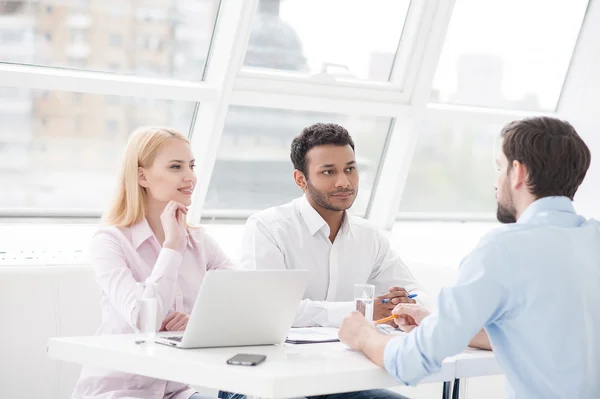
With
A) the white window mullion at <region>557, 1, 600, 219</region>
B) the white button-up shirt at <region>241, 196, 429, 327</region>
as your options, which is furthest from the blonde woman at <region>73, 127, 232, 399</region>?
the white window mullion at <region>557, 1, 600, 219</region>

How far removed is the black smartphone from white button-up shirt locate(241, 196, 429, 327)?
36.5 inches

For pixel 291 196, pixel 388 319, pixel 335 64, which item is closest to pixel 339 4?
pixel 335 64

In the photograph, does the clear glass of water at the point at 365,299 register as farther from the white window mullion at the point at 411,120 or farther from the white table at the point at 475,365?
the white window mullion at the point at 411,120

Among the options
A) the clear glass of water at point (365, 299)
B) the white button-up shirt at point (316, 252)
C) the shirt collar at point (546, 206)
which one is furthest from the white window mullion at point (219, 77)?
the shirt collar at point (546, 206)

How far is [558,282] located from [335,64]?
8.68 ft

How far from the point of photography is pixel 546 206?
6.45 ft

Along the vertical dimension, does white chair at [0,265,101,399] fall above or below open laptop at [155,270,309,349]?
below

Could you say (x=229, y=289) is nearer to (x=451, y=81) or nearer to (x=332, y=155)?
(x=332, y=155)

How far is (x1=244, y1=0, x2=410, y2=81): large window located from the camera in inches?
165

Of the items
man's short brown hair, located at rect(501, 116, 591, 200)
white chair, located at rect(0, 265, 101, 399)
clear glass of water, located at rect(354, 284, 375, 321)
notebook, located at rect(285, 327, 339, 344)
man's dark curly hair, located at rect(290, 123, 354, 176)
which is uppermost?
man's short brown hair, located at rect(501, 116, 591, 200)

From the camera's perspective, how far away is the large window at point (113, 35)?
364 centimetres

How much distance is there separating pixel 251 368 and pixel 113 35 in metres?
2.40

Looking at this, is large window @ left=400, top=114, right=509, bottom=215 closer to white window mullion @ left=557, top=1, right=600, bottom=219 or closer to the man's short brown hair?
white window mullion @ left=557, top=1, right=600, bottom=219

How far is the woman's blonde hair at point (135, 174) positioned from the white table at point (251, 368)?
0.57 metres
